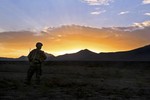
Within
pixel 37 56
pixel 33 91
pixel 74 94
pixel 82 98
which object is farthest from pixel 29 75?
pixel 82 98

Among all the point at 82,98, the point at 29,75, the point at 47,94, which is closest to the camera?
the point at 82,98

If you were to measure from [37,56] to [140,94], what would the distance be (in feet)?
18.9

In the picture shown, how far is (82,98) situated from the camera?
13.2 m

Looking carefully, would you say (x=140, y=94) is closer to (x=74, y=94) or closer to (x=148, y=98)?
(x=148, y=98)

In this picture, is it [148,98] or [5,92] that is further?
[5,92]

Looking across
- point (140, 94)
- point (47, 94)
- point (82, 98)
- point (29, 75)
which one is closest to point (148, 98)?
A: point (140, 94)

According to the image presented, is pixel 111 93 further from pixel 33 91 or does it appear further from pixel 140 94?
pixel 33 91

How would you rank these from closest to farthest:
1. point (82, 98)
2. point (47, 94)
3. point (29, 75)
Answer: point (82, 98), point (47, 94), point (29, 75)

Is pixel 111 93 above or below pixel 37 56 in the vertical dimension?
below

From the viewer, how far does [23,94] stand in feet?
46.0

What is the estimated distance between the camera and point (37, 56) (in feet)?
60.2

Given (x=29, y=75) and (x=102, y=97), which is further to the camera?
(x=29, y=75)

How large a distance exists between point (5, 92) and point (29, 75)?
3.55 meters

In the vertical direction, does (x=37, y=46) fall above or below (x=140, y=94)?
above
